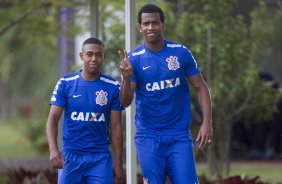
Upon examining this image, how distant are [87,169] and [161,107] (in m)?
0.89

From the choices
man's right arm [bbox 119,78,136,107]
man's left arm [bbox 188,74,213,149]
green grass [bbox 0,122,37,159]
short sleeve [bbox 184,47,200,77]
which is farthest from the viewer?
green grass [bbox 0,122,37,159]

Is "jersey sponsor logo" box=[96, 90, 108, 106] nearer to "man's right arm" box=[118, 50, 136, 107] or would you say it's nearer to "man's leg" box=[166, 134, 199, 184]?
"man's right arm" box=[118, 50, 136, 107]

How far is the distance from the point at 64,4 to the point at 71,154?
5615 millimetres

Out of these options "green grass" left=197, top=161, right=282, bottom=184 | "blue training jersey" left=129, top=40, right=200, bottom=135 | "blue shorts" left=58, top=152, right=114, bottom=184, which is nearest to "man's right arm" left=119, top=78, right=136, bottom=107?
"blue training jersey" left=129, top=40, right=200, bottom=135

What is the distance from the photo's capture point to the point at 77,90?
904 centimetres

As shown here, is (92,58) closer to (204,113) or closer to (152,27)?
(152,27)

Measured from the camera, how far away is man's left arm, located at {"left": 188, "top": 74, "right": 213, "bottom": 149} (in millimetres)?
8648

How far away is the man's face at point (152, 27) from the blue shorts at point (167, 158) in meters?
0.85

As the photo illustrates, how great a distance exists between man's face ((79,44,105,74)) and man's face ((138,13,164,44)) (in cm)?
49

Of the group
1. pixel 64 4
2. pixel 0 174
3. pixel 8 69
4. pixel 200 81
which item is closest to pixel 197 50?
pixel 64 4

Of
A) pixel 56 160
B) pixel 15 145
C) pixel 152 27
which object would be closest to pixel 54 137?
Result: pixel 56 160

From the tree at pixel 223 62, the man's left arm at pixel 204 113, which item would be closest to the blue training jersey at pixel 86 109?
the man's left arm at pixel 204 113

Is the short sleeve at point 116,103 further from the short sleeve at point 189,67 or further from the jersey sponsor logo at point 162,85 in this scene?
the short sleeve at point 189,67

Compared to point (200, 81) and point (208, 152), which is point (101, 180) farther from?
point (208, 152)
